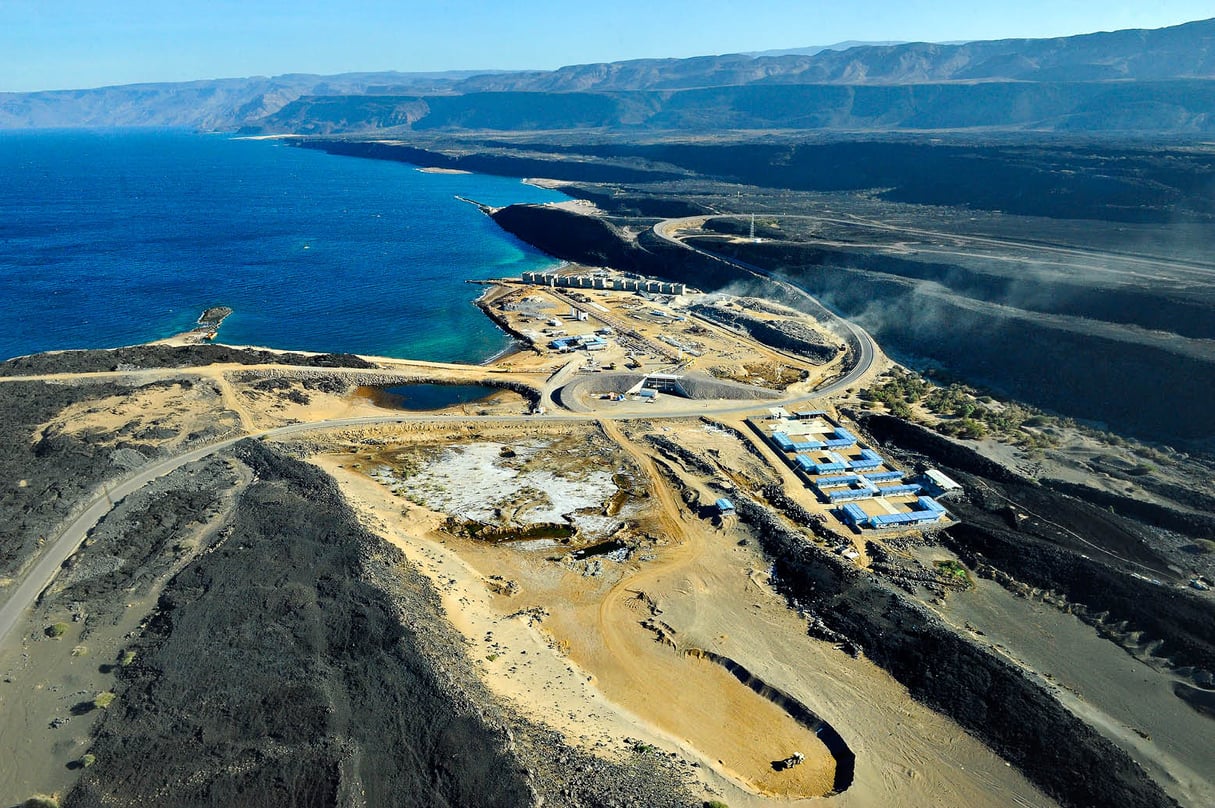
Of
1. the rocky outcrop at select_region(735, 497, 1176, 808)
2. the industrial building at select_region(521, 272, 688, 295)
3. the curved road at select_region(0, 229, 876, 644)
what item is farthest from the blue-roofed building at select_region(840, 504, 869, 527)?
the industrial building at select_region(521, 272, 688, 295)

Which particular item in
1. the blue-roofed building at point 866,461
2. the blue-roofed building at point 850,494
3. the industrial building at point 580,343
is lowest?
the blue-roofed building at point 850,494

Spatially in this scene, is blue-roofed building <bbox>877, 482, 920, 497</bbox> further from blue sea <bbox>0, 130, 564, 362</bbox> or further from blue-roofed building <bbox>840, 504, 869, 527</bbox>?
blue sea <bbox>0, 130, 564, 362</bbox>

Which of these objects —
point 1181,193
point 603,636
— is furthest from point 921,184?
point 603,636

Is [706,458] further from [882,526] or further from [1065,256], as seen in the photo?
[1065,256]

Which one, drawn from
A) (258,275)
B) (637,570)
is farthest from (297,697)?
(258,275)

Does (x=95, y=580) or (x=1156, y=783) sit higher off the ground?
(x=95, y=580)

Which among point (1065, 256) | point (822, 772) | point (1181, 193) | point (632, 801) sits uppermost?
point (1181, 193)

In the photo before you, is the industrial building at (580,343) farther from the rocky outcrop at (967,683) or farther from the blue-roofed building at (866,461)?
the rocky outcrop at (967,683)

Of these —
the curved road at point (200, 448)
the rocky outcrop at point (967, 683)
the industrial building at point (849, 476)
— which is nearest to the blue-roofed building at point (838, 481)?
the industrial building at point (849, 476)

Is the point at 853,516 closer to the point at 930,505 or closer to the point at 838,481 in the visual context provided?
the point at 838,481
